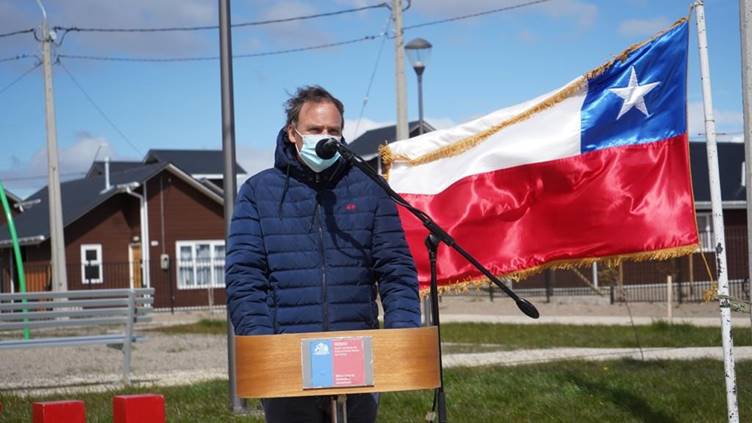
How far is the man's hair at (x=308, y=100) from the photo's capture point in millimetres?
4961

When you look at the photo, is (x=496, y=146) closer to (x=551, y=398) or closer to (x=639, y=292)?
(x=551, y=398)

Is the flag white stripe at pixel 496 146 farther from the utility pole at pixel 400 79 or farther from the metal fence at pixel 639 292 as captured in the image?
the metal fence at pixel 639 292

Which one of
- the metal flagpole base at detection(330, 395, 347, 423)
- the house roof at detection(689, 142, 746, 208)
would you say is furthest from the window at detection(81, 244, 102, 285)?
the metal flagpole base at detection(330, 395, 347, 423)

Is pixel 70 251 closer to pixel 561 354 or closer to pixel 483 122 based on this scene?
pixel 561 354

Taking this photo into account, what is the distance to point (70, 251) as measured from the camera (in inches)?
1802

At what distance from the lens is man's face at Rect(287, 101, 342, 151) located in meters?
4.89

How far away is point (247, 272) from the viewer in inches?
192

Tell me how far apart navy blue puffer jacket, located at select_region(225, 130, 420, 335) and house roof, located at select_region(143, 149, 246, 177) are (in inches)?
1920

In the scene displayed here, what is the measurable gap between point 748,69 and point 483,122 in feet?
6.89

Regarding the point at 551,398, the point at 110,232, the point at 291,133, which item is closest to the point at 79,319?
the point at 551,398

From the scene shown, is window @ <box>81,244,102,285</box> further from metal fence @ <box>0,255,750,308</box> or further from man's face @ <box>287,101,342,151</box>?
man's face @ <box>287,101,342,151</box>

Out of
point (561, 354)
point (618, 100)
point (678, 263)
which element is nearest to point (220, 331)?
point (561, 354)

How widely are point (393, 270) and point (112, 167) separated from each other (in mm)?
56861

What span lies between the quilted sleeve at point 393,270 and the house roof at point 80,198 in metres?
41.2
